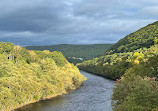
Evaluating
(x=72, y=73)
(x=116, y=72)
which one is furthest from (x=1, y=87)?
(x=116, y=72)

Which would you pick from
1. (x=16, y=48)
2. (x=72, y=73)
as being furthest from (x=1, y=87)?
(x=72, y=73)

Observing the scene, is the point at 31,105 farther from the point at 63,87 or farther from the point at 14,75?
the point at 63,87

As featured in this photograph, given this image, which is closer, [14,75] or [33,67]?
[14,75]

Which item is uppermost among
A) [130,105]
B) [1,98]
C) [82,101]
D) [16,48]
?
[16,48]

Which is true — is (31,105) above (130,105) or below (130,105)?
below

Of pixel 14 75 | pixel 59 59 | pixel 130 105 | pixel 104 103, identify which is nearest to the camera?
pixel 130 105

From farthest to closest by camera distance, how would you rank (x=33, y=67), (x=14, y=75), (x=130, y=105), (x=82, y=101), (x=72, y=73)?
(x=72, y=73) → (x=33, y=67) → (x=82, y=101) → (x=14, y=75) → (x=130, y=105)
